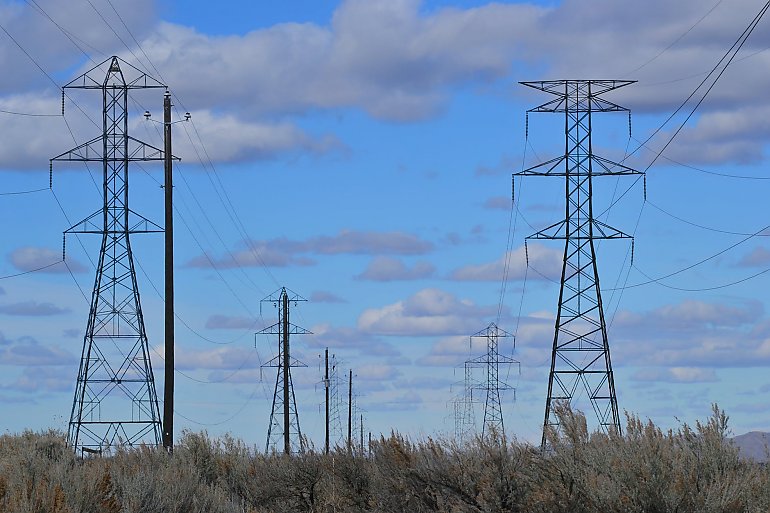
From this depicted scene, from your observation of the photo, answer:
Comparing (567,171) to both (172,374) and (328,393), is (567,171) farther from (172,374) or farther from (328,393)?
(328,393)

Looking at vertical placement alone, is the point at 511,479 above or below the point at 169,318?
below

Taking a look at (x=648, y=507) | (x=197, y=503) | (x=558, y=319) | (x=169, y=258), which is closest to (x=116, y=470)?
(x=197, y=503)

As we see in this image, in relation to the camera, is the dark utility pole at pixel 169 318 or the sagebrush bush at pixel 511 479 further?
the dark utility pole at pixel 169 318

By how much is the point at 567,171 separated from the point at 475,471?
22.1 meters

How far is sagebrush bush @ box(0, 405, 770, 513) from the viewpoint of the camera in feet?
51.3

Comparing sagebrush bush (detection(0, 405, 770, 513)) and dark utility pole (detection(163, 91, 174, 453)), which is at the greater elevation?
dark utility pole (detection(163, 91, 174, 453))

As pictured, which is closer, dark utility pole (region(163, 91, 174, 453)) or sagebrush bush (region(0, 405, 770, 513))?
sagebrush bush (region(0, 405, 770, 513))

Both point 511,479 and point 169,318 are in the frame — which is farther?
point 169,318

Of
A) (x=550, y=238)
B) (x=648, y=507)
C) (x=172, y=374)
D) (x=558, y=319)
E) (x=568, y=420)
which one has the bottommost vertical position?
(x=648, y=507)

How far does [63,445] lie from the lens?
126 feet

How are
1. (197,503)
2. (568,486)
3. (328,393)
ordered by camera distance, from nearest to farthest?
(568,486)
(197,503)
(328,393)

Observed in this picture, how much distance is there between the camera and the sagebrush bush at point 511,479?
1562 cm

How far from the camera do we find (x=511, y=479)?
791 inches

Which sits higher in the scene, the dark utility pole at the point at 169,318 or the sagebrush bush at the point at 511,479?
the dark utility pole at the point at 169,318
